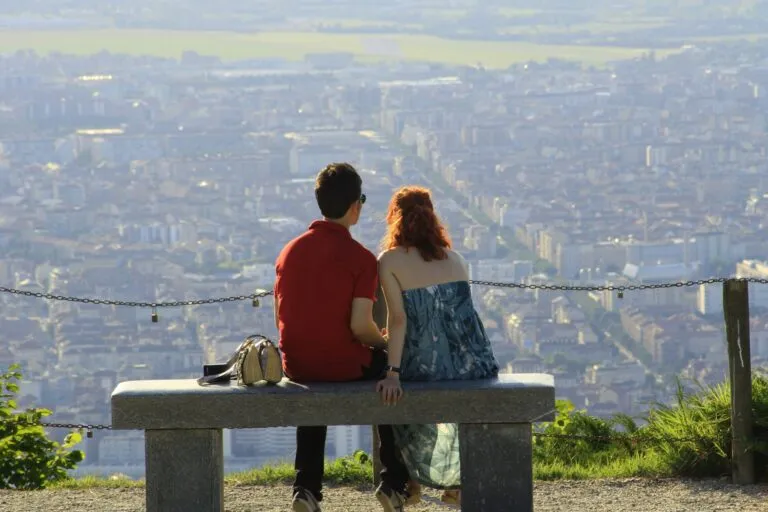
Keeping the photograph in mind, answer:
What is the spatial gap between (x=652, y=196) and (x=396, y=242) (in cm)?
5339

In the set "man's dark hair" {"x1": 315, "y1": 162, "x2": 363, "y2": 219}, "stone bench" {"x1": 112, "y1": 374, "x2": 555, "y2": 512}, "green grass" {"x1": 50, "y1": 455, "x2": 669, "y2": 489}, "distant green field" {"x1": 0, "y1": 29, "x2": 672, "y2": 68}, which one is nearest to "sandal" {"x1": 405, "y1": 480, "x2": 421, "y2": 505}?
"stone bench" {"x1": 112, "y1": 374, "x2": 555, "y2": 512}

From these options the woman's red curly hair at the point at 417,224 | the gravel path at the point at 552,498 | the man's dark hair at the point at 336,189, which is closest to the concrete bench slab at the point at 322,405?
the woman's red curly hair at the point at 417,224

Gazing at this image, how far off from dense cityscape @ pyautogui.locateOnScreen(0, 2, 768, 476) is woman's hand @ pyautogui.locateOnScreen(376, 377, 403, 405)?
316 inches

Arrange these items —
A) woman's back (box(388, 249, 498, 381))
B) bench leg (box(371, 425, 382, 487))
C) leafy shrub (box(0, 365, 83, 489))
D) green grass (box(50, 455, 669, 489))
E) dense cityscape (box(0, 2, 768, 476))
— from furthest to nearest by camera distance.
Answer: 1. dense cityscape (box(0, 2, 768, 476))
2. leafy shrub (box(0, 365, 83, 489))
3. green grass (box(50, 455, 669, 489))
4. bench leg (box(371, 425, 382, 487))
5. woman's back (box(388, 249, 498, 381))

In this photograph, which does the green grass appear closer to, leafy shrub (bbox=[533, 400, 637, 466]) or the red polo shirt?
leafy shrub (bbox=[533, 400, 637, 466])

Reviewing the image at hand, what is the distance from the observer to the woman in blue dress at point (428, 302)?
5.14 metres

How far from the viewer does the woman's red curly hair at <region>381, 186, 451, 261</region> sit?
5.13 metres

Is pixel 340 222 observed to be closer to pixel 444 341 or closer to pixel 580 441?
pixel 444 341

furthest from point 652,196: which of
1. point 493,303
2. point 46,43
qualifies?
point 46,43

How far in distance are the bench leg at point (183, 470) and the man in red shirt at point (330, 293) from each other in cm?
34

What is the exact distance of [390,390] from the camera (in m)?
4.96

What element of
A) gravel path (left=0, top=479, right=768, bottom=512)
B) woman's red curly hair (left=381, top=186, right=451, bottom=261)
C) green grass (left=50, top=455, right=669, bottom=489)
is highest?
woman's red curly hair (left=381, top=186, right=451, bottom=261)

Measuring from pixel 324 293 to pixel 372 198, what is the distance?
140ft

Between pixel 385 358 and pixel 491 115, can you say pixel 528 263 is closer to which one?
pixel 491 115
